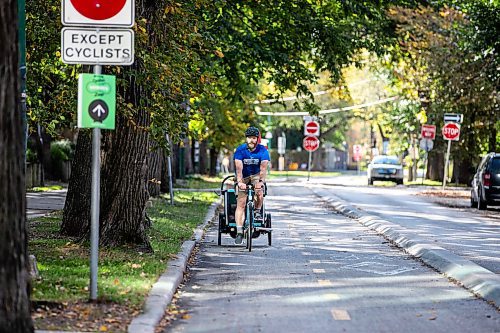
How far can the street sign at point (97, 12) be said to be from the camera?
31.5 feet

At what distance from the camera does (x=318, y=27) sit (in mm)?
23281

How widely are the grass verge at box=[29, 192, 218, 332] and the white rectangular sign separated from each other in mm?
2173

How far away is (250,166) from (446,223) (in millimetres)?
9074

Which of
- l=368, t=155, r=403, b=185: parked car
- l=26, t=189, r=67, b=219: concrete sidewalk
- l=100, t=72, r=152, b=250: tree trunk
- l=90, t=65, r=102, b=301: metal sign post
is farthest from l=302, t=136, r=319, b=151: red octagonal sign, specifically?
l=90, t=65, r=102, b=301: metal sign post

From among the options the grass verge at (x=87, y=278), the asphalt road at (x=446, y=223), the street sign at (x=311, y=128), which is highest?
the street sign at (x=311, y=128)

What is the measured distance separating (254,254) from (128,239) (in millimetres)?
2243

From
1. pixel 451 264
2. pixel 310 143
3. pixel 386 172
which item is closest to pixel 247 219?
pixel 451 264

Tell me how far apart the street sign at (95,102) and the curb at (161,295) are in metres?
1.68

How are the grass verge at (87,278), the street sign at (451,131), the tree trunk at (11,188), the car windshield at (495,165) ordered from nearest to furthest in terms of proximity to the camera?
the tree trunk at (11,188) < the grass verge at (87,278) < the car windshield at (495,165) < the street sign at (451,131)

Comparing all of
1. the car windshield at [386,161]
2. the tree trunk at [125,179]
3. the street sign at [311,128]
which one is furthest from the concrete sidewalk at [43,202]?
the car windshield at [386,161]

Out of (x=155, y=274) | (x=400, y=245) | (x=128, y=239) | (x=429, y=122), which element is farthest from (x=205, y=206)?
(x=429, y=122)

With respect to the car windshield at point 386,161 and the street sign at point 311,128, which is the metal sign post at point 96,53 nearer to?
the street sign at point 311,128

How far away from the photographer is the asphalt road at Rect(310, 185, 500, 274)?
16.8 metres

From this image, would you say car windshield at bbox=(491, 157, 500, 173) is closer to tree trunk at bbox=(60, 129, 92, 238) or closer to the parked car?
tree trunk at bbox=(60, 129, 92, 238)
